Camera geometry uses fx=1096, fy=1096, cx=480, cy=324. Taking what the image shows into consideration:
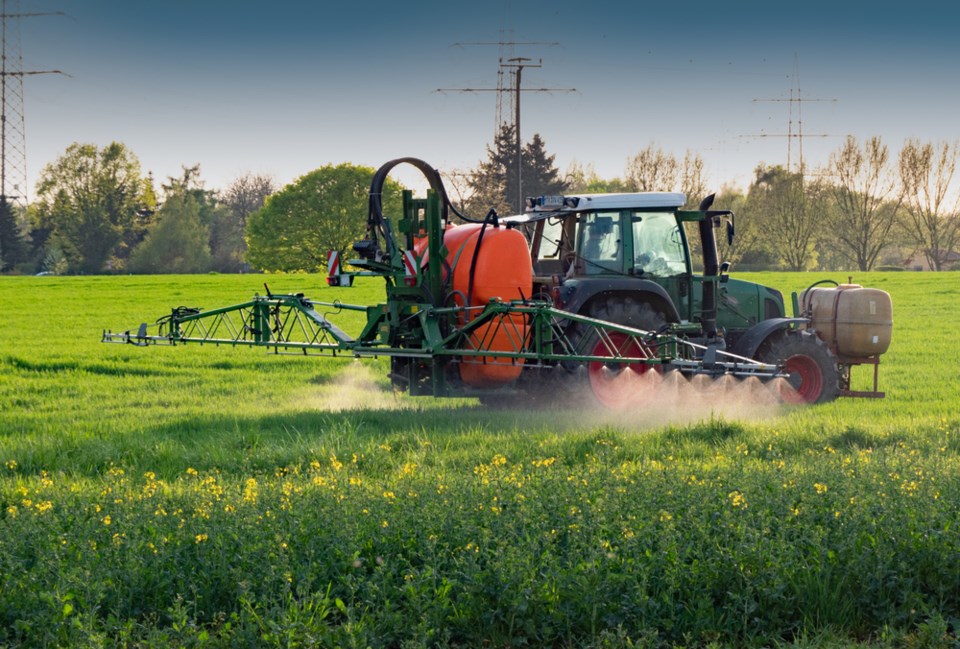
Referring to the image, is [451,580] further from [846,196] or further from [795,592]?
[846,196]

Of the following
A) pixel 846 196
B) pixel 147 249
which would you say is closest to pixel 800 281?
pixel 846 196

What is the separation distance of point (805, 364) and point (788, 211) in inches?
2646

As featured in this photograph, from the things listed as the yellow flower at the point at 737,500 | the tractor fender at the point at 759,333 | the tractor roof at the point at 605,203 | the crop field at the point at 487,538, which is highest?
the tractor roof at the point at 605,203

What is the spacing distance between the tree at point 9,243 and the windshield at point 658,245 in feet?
260

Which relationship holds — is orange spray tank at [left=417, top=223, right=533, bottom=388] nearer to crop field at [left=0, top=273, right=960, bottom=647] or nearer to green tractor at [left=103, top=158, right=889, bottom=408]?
green tractor at [left=103, top=158, right=889, bottom=408]

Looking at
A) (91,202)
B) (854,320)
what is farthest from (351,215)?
(854,320)

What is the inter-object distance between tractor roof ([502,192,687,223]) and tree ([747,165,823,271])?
221 feet

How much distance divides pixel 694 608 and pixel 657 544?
0.61 metres

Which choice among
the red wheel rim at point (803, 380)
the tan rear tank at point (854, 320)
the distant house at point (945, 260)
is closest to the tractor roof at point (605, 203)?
the red wheel rim at point (803, 380)

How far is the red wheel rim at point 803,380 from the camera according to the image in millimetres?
14250

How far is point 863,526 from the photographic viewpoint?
691cm

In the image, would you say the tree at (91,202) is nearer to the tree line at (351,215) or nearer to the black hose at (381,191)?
the tree line at (351,215)

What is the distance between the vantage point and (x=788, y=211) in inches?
3095

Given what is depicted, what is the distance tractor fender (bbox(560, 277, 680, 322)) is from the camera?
12.6 meters
